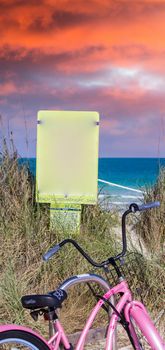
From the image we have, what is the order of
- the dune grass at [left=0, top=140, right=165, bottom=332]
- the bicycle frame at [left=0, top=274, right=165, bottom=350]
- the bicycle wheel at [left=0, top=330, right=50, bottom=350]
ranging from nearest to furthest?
the bicycle wheel at [left=0, top=330, right=50, bottom=350] < the bicycle frame at [left=0, top=274, right=165, bottom=350] < the dune grass at [left=0, top=140, right=165, bottom=332]

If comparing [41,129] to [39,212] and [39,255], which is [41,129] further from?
[39,255]

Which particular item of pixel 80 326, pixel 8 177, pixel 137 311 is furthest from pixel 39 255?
pixel 137 311

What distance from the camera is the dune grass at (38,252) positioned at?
4945 mm

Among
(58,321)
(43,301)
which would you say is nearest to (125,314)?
(58,321)

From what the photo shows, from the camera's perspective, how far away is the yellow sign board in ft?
22.2

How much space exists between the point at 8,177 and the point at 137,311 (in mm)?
4345

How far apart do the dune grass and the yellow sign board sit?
9.5 inches

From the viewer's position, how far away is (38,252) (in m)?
5.78

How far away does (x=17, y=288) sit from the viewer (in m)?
4.83

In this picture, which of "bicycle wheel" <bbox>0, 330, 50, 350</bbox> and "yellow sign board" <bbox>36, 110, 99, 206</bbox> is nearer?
"bicycle wheel" <bbox>0, 330, 50, 350</bbox>

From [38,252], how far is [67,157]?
4.63 ft

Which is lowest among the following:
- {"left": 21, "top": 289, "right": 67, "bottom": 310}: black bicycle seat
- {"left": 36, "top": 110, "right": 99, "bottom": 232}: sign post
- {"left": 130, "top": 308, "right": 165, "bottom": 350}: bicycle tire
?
{"left": 130, "top": 308, "right": 165, "bottom": 350}: bicycle tire

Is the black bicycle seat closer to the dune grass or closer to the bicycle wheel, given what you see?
the bicycle wheel

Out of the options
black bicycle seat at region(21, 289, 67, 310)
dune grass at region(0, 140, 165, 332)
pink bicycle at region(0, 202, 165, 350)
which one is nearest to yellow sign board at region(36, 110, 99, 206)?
dune grass at region(0, 140, 165, 332)
